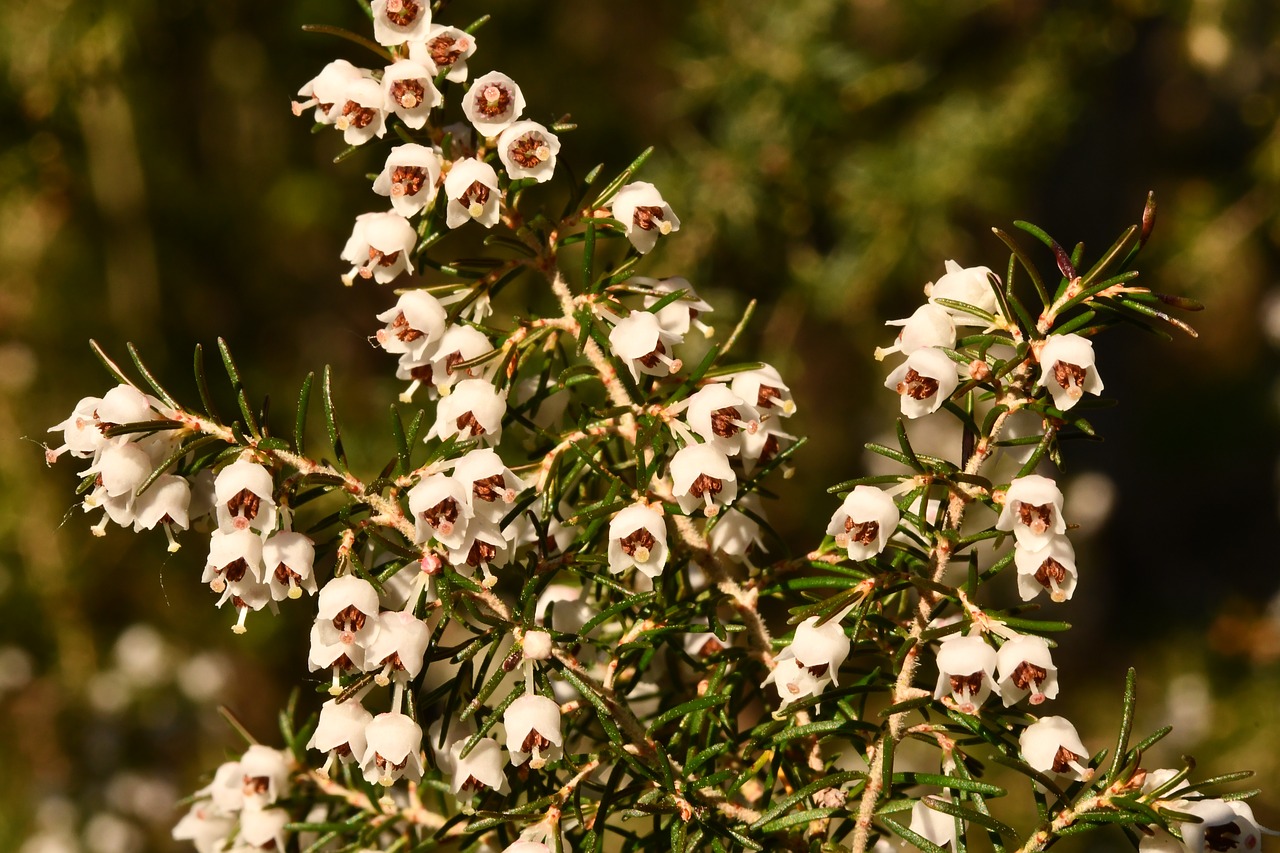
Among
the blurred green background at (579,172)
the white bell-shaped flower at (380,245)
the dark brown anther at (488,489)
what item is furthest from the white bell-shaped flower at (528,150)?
the blurred green background at (579,172)

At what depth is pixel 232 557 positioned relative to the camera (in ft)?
3.57

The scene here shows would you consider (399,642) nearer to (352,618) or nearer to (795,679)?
(352,618)

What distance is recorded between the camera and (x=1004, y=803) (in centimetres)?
402

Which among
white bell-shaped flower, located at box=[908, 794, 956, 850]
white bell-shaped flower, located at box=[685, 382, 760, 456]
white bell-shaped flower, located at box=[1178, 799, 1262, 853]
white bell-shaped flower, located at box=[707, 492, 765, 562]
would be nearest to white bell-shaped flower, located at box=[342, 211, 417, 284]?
white bell-shaped flower, located at box=[685, 382, 760, 456]

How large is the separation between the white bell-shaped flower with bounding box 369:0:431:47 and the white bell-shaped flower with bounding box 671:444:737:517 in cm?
55

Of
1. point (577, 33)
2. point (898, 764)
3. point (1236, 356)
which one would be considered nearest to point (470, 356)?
point (898, 764)

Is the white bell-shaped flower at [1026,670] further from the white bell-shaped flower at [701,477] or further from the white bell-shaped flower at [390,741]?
the white bell-shaped flower at [390,741]

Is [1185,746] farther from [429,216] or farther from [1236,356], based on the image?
[1236,356]

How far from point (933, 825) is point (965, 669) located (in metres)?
0.22

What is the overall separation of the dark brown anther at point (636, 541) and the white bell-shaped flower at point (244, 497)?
35 cm

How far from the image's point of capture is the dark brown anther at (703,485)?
117cm

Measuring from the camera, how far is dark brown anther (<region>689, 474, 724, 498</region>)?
1.17 metres

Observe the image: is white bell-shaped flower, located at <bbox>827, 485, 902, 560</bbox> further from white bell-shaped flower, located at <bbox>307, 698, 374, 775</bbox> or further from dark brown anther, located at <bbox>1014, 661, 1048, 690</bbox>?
white bell-shaped flower, located at <bbox>307, 698, 374, 775</bbox>

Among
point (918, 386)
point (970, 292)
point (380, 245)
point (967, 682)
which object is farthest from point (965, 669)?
point (380, 245)
